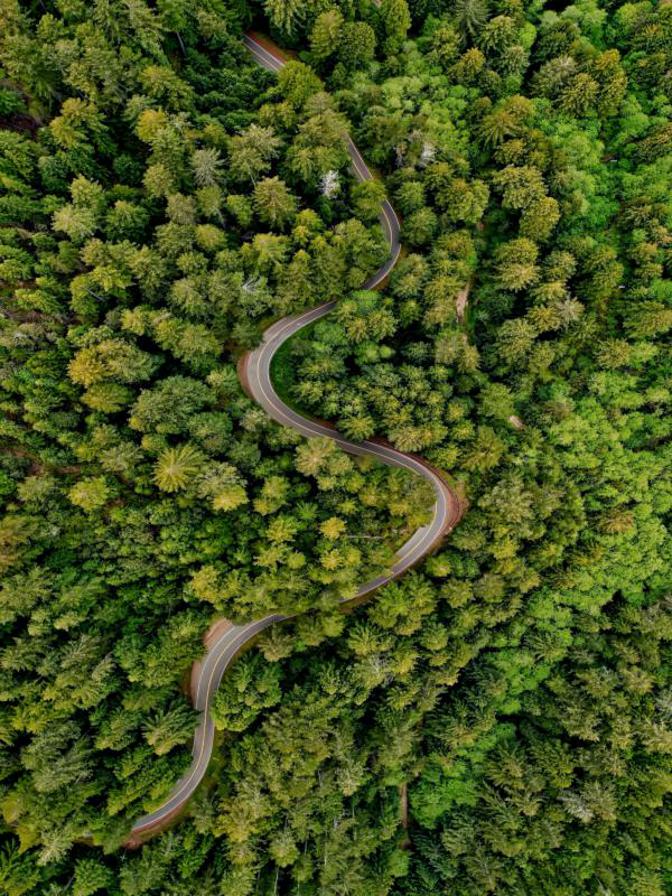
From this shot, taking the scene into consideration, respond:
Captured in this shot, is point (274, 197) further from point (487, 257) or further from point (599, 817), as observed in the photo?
point (599, 817)

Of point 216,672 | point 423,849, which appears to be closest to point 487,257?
point 216,672

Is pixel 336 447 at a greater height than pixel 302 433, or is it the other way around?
pixel 336 447

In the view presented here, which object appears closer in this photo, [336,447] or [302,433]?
[336,447]

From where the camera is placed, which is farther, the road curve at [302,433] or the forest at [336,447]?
the road curve at [302,433]

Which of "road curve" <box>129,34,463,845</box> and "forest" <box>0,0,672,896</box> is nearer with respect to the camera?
"forest" <box>0,0,672,896</box>
